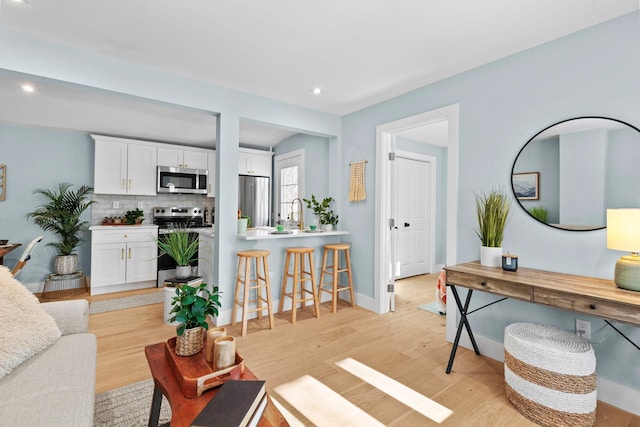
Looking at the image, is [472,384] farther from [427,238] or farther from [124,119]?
[124,119]

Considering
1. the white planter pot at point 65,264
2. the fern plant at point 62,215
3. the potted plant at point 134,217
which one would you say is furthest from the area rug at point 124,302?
the potted plant at point 134,217

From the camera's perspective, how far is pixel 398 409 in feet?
6.22

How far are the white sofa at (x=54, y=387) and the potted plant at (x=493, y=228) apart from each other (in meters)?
2.54

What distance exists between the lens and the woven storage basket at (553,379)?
5.61 ft

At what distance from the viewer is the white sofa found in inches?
43.0

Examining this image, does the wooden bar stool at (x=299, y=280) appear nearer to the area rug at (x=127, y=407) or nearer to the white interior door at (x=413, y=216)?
the area rug at (x=127, y=407)

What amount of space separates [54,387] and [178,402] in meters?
0.56

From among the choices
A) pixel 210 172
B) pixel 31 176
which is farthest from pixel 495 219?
pixel 31 176

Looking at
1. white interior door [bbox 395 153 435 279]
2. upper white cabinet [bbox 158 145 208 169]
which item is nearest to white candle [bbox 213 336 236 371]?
white interior door [bbox 395 153 435 279]

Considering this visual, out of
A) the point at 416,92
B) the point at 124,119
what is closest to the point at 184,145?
the point at 124,119

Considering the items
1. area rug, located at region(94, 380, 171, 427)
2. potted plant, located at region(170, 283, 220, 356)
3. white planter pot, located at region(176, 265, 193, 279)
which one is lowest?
area rug, located at region(94, 380, 171, 427)

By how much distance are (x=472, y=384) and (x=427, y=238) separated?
3648 millimetres

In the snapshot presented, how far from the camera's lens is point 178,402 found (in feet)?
3.86

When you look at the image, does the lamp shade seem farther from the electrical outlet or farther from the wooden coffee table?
the wooden coffee table
